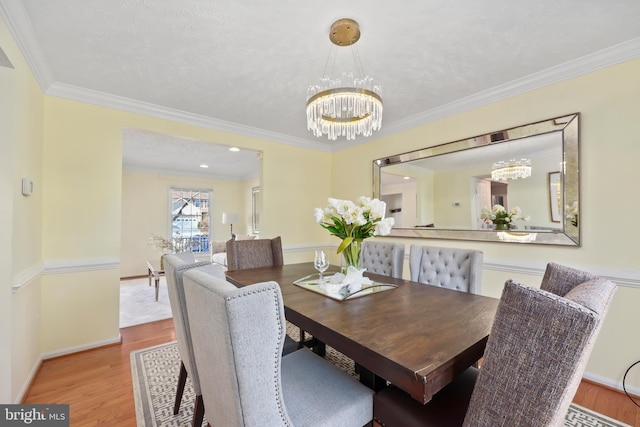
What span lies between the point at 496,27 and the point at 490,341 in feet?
6.22

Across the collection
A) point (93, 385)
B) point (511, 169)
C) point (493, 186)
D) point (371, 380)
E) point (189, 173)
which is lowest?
point (93, 385)

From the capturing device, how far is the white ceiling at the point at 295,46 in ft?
5.08

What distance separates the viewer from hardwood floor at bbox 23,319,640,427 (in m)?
1.65

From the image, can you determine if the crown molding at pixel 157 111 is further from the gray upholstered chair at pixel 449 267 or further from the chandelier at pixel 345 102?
the gray upholstered chair at pixel 449 267

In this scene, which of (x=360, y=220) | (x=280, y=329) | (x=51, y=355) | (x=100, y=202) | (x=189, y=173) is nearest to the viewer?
(x=280, y=329)

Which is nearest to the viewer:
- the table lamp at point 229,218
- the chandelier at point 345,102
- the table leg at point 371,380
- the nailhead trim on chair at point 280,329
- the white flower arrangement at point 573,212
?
the nailhead trim on chair at point 280,329

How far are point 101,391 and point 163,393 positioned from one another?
46cm

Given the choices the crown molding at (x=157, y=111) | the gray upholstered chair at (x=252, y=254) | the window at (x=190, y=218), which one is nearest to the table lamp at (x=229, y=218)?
the window at (x=190, y=218)

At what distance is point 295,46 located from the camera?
1.87m

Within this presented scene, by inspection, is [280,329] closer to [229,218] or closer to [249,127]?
[249,127]

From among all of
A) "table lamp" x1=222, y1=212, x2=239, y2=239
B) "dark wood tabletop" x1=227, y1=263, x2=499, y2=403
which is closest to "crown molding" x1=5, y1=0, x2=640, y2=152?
"dark wood tabletop" x1=227, y1=263, x2=499, y2=403

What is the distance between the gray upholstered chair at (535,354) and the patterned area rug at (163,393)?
4.73 ft

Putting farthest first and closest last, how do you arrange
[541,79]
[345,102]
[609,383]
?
[541,79] → [609,383] → [345,102]

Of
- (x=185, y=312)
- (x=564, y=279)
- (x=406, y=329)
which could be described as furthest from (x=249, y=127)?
(x=564, y=279)
